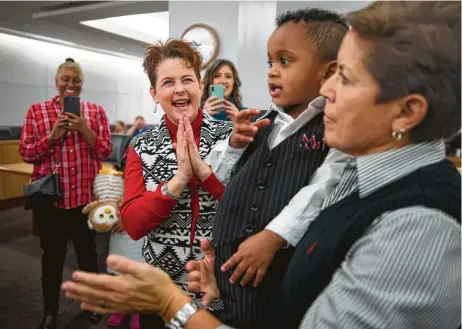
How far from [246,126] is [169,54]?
57 centimetres

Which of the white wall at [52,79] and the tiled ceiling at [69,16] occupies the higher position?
the tiled ceiling at [69,16]

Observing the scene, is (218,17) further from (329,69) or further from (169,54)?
(329,69)

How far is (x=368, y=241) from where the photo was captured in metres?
0.61

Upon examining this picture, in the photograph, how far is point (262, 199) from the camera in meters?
0.84

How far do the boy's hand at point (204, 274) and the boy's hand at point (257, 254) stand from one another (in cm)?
15

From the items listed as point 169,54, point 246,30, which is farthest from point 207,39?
point 169,54

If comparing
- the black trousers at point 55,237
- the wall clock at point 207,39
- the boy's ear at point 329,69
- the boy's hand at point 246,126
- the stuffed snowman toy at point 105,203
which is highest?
the wall clock at point 207,39

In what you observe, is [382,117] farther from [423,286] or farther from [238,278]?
[238,278]

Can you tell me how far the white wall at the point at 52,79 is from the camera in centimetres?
781

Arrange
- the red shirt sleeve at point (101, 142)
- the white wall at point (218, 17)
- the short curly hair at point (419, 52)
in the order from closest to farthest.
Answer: the short curly hair at point (419, 52) < the red shirt sleeve at point (101, 142) < the white wall at point (218, 17)

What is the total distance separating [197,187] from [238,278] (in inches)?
18.6

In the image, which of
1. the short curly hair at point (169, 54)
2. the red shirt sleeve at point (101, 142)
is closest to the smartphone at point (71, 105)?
the red shirt sleeve at point (101, 142)

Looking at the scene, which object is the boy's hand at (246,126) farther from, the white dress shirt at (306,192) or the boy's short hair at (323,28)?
the boy's short hair at (323,28)

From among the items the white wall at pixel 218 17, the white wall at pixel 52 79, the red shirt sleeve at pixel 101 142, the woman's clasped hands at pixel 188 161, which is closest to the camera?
the woman's clasped hands at pixel 188 161
